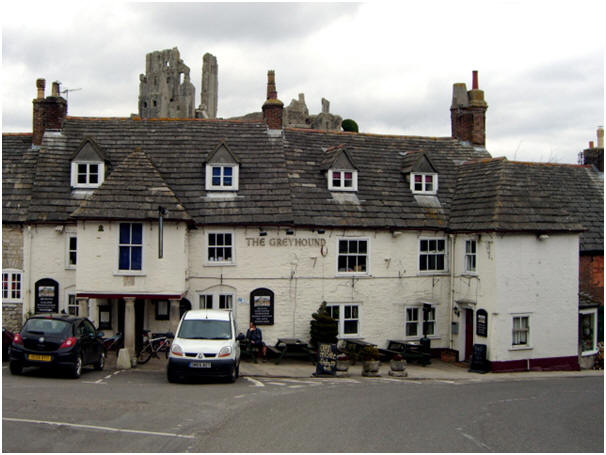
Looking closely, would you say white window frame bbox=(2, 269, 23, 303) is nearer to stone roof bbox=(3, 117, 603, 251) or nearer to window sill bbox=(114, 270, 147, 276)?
stone roof bbox=(3, 117, 603, 251)

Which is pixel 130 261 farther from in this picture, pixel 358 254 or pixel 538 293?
pixel 538 293

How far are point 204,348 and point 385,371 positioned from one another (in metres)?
7.66

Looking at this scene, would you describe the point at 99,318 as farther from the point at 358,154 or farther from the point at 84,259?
the point at 358,154

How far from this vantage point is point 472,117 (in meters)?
31.5

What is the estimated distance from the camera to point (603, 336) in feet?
94.3

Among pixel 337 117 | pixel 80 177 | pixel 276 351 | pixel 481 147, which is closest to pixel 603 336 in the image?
pixel 481 147

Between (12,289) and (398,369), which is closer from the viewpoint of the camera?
(398,369)

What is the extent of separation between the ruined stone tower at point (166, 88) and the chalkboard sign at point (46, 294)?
63.7m

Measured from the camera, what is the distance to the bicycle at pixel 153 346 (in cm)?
2165

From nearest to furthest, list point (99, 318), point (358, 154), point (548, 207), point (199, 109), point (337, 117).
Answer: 1. point (99, 318)
2. point (548, 207)
3. point (358, 154)
4. point (337, 117)
5. point (199, 109)

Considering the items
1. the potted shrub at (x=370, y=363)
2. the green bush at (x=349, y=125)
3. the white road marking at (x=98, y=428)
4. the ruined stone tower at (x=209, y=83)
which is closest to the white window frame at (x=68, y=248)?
the potted shrub at (x=370, y=363)

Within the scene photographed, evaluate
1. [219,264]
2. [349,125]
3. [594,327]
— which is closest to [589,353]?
[594,327]

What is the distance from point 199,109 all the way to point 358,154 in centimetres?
6174

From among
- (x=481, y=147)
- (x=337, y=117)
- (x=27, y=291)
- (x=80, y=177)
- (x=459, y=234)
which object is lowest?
(x=27, y=291)
